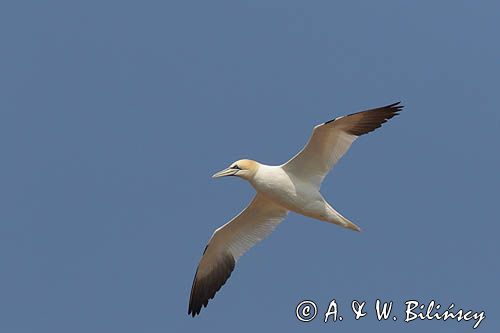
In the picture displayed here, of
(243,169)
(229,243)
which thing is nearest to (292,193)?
(243,169)

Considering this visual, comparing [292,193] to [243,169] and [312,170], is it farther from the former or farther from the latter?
[243,169]

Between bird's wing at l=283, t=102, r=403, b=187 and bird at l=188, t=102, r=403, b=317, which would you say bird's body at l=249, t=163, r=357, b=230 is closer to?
bird at l=188, t=102, r=403, b=317

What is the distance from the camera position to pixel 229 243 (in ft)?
64.8

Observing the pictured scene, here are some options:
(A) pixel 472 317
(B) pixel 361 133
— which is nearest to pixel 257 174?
(B) pixel 361 133

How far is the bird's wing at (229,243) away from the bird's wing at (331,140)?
114cm

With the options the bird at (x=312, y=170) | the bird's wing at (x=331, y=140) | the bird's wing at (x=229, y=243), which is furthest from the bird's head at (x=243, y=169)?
the bird's wing at (x=229, y=243)

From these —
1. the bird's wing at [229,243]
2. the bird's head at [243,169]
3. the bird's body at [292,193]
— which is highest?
the bird's head at [243,169]

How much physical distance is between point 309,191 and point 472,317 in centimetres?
337

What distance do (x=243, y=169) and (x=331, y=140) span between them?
1559 millimetres

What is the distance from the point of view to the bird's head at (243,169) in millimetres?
18344

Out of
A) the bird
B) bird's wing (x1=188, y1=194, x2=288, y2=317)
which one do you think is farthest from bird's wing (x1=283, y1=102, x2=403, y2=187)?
bird's wing (x1=188, y1=194, x2=288, y2=317)

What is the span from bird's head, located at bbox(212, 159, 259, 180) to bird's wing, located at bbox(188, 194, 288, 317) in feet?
3.14

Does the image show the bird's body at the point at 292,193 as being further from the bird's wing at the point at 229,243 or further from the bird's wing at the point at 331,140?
the bird's wing at the point at 229,243

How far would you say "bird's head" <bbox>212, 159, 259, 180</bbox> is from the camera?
722 inches
